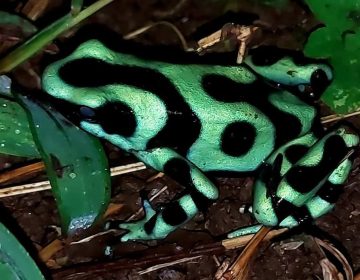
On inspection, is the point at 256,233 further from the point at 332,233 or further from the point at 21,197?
the point at 21,197

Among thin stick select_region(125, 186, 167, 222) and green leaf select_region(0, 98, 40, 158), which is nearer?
green leaf select_region(0, 98, 40, 158)

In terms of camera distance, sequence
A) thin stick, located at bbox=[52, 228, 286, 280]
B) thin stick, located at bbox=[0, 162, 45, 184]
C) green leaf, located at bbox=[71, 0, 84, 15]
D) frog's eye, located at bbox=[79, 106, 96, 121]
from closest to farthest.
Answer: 1. green leaf, located at bbox=[71, 0, 84, 15]
2. frog's eye, located at bbox=[79, 106, 96, 121]
3. thin stick, located at bbox=[52, 228, 286, 280]
4. thin stick, located at bbox=[0, 162, 45, 184]

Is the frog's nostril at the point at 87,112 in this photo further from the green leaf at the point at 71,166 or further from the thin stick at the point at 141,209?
the thin stick at the point at 141,209

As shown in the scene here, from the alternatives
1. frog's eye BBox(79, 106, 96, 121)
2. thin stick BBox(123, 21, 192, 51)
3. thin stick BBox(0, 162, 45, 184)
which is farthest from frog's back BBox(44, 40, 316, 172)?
thin stick BBox(123, 21, 192, 51)

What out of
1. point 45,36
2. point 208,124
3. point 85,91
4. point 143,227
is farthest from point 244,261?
point 45,36

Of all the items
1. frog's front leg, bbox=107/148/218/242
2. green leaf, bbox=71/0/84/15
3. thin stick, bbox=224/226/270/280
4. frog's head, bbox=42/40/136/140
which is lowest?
thin stick, bbox=224/226/270/280

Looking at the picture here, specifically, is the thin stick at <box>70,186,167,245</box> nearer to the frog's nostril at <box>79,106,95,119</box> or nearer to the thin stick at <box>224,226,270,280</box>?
the thin stick at <box>224,226,270,280</box>
